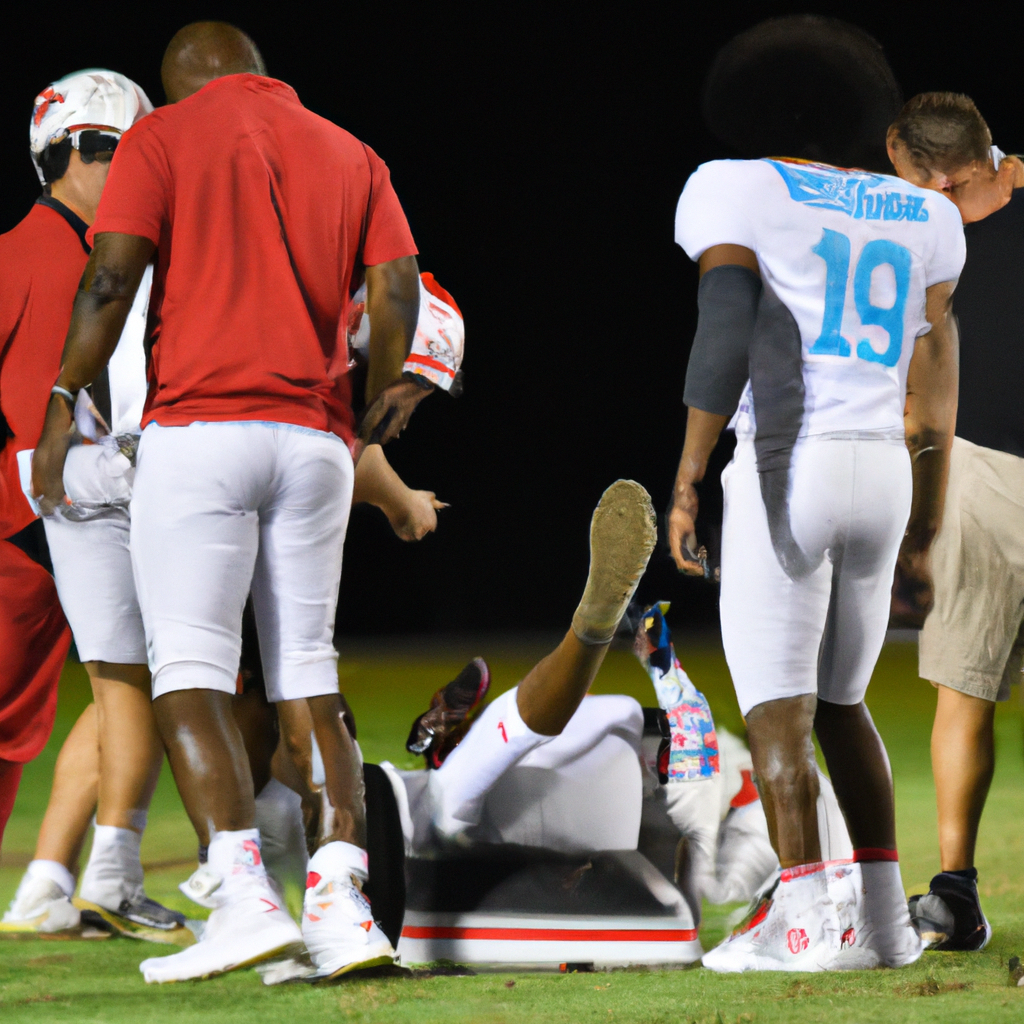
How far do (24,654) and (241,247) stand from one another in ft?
2.87

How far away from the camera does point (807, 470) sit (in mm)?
1868

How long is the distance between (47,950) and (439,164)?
1.59 meters

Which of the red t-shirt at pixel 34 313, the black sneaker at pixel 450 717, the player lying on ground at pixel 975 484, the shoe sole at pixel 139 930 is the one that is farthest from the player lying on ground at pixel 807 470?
the red t-shirt at pixel 34 313

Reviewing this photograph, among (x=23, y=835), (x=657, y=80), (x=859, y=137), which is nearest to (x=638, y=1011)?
(x=859, y=137)

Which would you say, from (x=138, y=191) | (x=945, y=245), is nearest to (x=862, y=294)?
(x=945, y=245)

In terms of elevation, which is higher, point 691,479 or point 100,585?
point 691,479

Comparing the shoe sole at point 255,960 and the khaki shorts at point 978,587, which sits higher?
the khaki shorts at point 978,587

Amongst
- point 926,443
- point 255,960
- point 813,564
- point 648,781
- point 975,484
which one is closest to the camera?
point 255,960

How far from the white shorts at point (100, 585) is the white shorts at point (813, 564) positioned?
0.96 m

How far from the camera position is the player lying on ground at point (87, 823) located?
2133 millimetres

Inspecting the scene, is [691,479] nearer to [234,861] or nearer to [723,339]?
[723,339]

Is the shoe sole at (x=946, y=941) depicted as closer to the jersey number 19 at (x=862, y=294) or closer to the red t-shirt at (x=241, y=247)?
the jersey number 19 at (x=862, y=294)

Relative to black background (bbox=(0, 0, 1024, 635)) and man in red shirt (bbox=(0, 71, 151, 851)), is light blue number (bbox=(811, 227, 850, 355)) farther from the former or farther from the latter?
man in red shirt (bbox=(0, 71, 151, 851))

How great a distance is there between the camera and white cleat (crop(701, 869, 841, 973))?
6.01 ft
